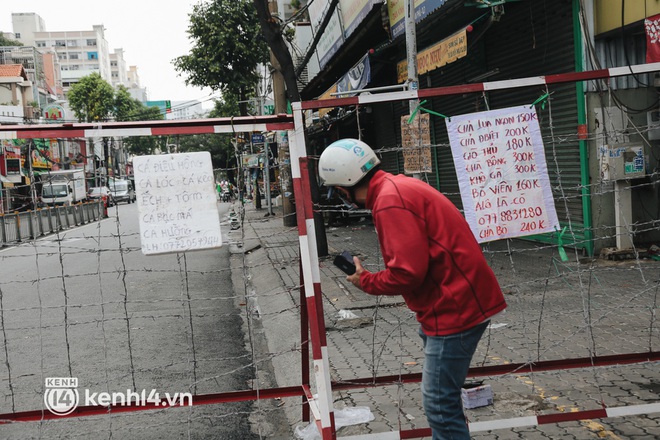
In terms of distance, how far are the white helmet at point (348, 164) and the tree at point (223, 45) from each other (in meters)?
24.4

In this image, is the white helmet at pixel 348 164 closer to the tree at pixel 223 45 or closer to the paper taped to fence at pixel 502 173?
the paper taped to fence at pixel 502 173

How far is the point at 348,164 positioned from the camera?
9.73ft

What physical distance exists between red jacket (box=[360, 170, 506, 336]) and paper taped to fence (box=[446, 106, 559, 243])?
3.35 feet

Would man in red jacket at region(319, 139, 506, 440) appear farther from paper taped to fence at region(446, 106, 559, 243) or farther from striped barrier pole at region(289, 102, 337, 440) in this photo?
paper taped to fence at region(446, 106, 559, 243)

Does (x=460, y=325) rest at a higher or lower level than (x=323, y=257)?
higher

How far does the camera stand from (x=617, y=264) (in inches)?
331

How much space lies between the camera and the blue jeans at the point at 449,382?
2760 millimetres

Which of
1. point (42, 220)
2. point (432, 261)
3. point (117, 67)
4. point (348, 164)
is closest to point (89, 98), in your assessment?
point (42, 220)

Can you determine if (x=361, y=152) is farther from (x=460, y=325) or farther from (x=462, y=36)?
(x=462, y=36)

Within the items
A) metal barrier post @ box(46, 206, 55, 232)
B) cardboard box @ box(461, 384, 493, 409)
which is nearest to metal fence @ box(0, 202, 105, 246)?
metal barrier post @ box(46, 206, 55, 232)

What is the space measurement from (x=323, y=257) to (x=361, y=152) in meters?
8.70

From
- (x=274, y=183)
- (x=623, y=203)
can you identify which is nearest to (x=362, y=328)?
(x=623, y=203)

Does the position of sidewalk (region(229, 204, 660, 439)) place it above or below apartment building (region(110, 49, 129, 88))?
below

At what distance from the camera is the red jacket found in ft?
8.73
